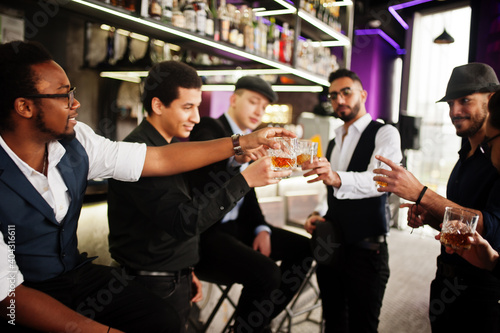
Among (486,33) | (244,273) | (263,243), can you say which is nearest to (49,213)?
(244,273)

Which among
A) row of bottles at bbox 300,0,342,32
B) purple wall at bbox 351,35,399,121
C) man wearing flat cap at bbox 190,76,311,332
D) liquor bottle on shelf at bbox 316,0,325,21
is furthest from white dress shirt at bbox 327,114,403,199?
purple wall at bbox 351,35,399,121

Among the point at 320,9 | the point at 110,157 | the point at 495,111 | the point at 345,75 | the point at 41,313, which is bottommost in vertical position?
the point at 41,313

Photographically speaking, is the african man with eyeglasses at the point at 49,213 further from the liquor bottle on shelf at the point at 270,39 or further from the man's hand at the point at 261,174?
the liquor bottle on shelf at the point at 270,39

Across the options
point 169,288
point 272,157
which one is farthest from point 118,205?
point 272,157

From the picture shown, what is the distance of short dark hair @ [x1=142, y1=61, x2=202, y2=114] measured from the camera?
1.79 meters

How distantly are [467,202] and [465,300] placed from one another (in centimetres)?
44

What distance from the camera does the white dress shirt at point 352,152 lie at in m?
1.98

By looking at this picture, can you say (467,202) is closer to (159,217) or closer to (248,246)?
(248,246)

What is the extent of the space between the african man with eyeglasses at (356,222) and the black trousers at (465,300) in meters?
0.34

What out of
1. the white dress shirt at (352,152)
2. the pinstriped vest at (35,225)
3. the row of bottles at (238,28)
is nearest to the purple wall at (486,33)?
the row of bottles at (238,28)

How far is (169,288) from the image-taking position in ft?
5.38

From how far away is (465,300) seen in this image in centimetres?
160

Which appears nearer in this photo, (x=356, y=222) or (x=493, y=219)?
(x=493, y=219)

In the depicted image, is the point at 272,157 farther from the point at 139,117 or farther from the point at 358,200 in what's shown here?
the point at 139,117
